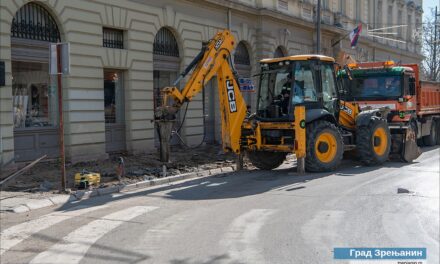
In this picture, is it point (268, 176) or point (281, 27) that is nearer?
point (268, 176)

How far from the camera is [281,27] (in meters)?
26.1

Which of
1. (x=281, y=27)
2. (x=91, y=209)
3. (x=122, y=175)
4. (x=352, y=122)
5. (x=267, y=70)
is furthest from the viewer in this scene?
A: (x=281, y=27)

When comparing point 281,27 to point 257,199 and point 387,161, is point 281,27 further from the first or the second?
point 257,199

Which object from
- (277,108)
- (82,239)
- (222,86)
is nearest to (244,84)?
(222,86)

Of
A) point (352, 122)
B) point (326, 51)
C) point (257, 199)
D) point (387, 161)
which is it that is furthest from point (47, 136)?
point (326, 51)

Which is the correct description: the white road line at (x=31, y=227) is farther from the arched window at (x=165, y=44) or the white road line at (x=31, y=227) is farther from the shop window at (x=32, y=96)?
the arched window at (x=165, y=44)

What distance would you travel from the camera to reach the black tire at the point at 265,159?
14.4m

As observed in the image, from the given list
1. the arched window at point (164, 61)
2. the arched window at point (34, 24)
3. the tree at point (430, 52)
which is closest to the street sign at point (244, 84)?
the arched window at point (164, 61)

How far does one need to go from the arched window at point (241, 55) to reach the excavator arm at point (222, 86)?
9.53 metres

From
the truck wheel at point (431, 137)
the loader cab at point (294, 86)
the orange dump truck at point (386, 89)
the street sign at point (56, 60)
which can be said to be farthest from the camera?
the truck wheel at point (431, 137)

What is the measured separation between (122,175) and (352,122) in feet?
22.4

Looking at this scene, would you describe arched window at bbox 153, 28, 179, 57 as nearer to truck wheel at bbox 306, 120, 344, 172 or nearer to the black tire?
the black tire

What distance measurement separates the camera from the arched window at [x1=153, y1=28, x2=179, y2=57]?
61.5ft

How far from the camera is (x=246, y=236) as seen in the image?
6.99 m
